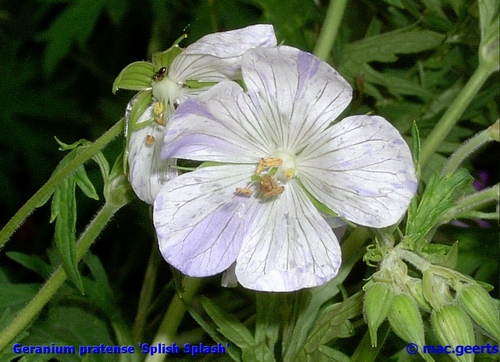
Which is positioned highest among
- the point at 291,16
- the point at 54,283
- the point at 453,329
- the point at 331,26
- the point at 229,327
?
the point at 291,16

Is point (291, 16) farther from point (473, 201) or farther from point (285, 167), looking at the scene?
point (473, 201)

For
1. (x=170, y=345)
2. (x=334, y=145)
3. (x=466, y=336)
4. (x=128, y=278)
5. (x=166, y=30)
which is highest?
(x=166, y=30)

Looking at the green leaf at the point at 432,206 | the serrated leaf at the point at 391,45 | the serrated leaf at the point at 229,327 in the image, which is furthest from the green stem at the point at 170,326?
the serrated leaf at the point at 391,45

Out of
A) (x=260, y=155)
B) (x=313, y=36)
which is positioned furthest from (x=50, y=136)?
(x=260, y=155)

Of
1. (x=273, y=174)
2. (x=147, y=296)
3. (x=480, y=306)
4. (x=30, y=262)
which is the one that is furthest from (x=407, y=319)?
(x=30, y=262)

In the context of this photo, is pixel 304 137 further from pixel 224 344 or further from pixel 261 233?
pixel 224 344

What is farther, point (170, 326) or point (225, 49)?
point (170, 326)

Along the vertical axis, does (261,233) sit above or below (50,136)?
below

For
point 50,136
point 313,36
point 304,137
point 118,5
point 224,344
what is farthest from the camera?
point 50,136
